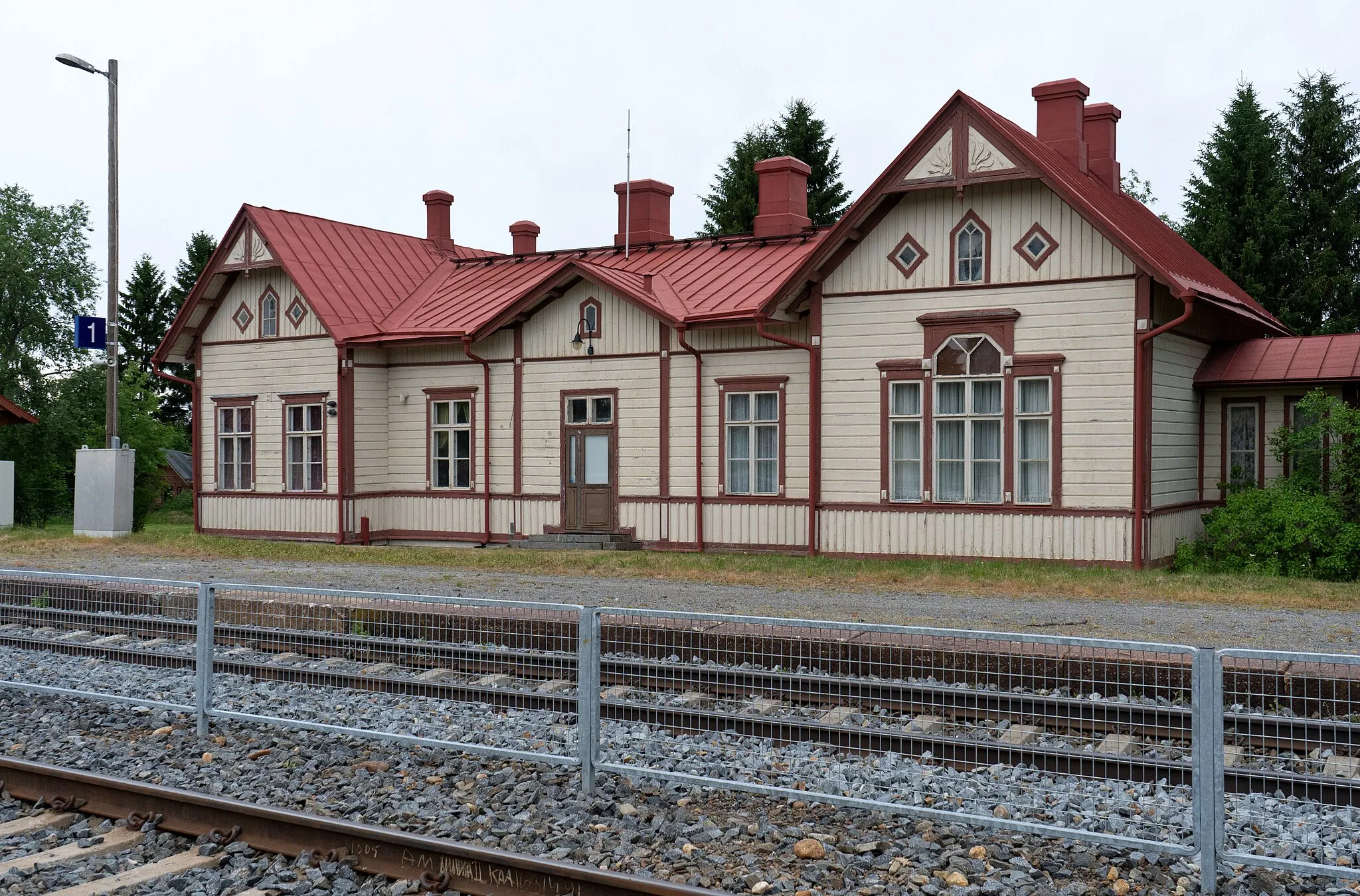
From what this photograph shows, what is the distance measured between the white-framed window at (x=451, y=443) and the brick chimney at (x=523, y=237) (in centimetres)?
642

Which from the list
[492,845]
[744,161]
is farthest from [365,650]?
[744,161]

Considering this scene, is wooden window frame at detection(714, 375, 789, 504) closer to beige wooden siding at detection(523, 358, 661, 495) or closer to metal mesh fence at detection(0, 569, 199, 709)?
beige wooden siding at detection(523, 358, 661, 495)

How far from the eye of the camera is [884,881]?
5.92 m

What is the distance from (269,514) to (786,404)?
1068 cm

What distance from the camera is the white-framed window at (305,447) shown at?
24766 millimetres

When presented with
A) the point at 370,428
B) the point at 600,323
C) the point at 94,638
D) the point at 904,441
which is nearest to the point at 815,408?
the point at 904,441

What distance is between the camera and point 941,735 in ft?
25.7

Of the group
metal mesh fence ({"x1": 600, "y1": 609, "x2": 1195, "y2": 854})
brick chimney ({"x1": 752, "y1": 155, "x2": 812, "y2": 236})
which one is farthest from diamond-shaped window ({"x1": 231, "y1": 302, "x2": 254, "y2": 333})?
metal mesh fence ({"x1": 600, "y1": 609, "x2": 1195, "y2": 854})

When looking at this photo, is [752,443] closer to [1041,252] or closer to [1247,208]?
[1041,252]

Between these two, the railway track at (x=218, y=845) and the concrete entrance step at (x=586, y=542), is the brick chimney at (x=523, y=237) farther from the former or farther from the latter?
the railway track at (x=218, y=845)

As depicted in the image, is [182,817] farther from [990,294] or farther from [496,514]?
[496,514]

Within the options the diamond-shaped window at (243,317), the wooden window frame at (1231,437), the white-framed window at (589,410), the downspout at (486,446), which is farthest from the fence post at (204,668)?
the diamond-shaped window at (243,317)

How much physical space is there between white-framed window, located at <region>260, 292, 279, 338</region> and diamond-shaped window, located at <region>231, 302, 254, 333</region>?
30 centimetres

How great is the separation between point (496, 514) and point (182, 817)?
16795mm
